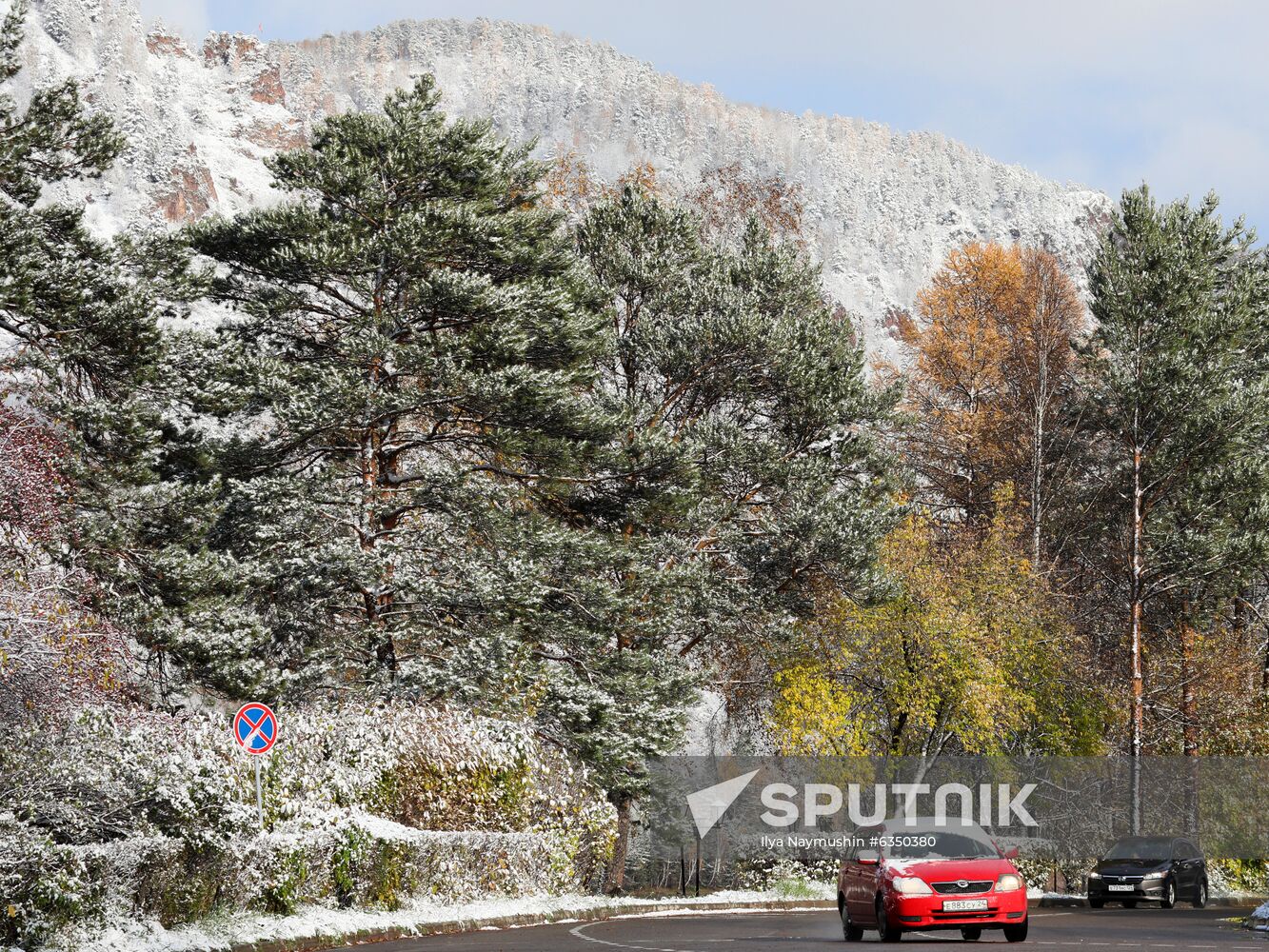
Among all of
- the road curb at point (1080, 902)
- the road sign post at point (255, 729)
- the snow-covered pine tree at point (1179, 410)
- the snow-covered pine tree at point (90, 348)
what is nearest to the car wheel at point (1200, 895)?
the road curb at point (1080, 902)

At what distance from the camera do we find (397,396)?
32.0 metres

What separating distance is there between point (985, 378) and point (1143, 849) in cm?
2374

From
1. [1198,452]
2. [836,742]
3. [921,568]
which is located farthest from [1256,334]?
[836,742]

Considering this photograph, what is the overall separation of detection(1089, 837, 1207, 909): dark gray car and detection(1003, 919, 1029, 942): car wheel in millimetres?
14647

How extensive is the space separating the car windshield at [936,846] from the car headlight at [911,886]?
0.43m

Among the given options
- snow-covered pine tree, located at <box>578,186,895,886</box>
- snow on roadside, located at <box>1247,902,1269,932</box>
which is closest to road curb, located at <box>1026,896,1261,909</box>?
snow-covered pine tree, located at <box>578,186,895,886</box>

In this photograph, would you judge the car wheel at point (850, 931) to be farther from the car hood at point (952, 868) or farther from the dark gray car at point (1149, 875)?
the dark gray car at point (1149, 875)

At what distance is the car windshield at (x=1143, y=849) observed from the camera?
1325 inches

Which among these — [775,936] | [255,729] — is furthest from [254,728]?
[775,936]

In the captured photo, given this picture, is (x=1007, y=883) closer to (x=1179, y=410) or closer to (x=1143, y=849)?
(x=1143, y=849)

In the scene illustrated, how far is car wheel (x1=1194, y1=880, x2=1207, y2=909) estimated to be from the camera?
3375 centimetres

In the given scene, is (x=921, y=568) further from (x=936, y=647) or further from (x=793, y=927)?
(x=793, y=927)

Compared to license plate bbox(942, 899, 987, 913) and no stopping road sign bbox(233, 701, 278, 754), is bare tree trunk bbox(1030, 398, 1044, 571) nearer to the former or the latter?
license plate bbox(942, 899, 987, 913)

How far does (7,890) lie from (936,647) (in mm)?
28717
